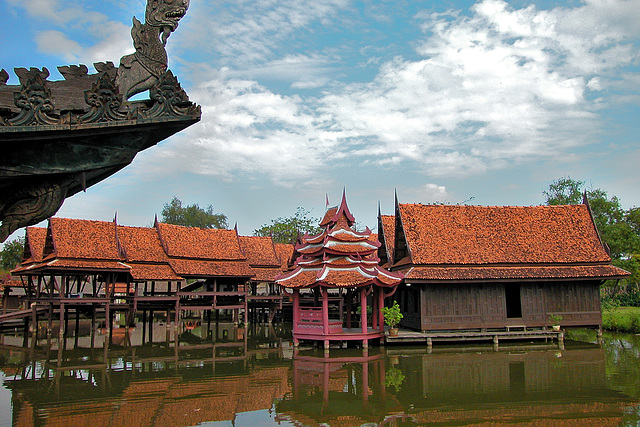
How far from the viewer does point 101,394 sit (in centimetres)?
1116

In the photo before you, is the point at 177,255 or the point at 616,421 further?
the point at 177,255

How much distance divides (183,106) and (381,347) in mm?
15941

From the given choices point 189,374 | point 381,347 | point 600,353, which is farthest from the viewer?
point 381,347

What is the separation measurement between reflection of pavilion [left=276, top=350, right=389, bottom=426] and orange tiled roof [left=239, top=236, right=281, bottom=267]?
56.0 feet

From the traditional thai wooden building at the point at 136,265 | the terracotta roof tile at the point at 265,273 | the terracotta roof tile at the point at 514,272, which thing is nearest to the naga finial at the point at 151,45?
the terracotta roof tile at the point at 514,272

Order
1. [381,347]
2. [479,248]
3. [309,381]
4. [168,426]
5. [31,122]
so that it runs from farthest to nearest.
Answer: [479,248] → [381,347] → [309,381] → [168,426] → [31,122]

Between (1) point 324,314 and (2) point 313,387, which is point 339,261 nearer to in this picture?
(1) point 324,314

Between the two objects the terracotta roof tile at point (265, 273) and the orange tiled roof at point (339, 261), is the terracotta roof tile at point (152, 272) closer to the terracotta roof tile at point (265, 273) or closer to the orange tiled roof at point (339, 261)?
the terracotta roof tile at point (265, 273)

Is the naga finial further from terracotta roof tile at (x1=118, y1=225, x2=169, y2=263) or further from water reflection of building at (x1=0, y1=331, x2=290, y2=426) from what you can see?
terracotta roof tile at (x1=118, y1=225, x2=169, y2=263)

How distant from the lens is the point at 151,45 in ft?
14.5

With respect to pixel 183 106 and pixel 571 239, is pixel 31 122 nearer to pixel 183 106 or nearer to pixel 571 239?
pixel 183 106

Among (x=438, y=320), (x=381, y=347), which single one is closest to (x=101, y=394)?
(x=381, y=347)

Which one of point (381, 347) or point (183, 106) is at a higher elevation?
point (183, 106)

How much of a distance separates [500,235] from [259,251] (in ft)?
56.3
